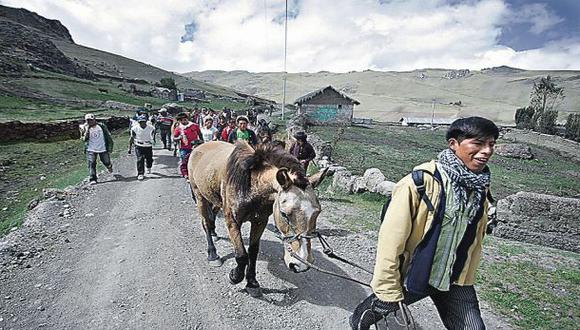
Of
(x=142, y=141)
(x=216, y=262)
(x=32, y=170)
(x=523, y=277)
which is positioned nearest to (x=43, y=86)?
(x=32, y=170)

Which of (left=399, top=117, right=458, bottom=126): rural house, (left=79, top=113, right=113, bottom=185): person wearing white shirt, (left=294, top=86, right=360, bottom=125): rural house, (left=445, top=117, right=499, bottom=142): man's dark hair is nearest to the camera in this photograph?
(left=445, top=117, right=499, bottom=142): man's dark hair

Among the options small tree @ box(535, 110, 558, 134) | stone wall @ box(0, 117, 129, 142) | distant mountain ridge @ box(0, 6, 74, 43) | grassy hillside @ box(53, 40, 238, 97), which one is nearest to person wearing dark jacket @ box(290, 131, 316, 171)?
stone wall @ box(0, 117, 129, 142)

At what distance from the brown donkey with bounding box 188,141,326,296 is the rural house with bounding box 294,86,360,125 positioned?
132 ft

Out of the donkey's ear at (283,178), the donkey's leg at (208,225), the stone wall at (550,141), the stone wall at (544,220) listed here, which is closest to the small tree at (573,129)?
the stone wall at (550,141)

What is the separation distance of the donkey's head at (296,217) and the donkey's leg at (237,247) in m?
1.01

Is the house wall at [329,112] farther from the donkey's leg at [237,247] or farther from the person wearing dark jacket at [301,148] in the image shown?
the donkey's leg at [237,247]

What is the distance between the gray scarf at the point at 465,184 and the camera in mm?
2207

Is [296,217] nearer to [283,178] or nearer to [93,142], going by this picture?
[283,178]

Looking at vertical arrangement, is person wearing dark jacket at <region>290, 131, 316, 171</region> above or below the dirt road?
above

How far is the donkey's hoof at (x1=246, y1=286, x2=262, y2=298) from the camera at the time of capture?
165 inches

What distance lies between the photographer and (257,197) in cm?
386

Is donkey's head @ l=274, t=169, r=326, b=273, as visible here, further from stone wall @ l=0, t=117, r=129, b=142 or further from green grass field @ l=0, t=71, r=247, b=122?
green grass field @ l=0, t=71, r=247, b=122

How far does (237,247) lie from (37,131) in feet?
62.8

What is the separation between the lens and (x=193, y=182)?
5.79 metres
